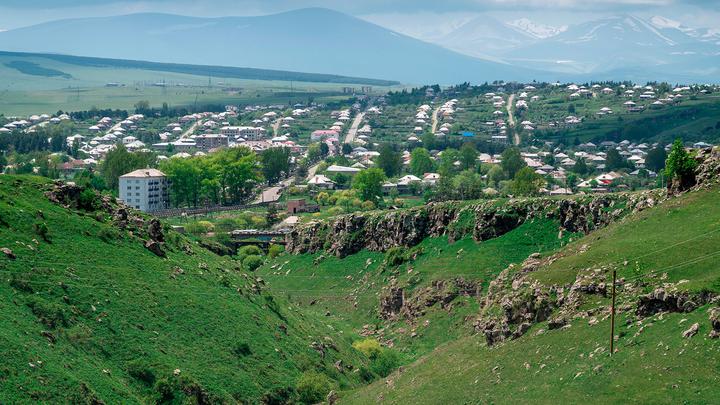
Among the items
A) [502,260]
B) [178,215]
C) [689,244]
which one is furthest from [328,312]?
[178,215]

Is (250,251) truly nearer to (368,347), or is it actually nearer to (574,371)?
(368,347)

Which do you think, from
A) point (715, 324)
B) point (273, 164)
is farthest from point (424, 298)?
point (273, 164)

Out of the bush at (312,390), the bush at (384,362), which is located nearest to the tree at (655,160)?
the bush at (384,362)

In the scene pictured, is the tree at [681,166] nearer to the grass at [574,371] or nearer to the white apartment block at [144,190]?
the grass at [574,371]

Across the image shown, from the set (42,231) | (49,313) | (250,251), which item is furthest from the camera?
(250,251)

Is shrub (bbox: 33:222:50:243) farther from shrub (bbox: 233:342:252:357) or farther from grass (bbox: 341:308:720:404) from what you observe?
grass (bbox: 341:308:720:404)

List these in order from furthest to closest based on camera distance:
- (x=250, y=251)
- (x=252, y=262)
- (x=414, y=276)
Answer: (x=250, y=251)
(x=252, y=262)
(x=414, y=276)
